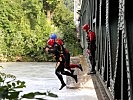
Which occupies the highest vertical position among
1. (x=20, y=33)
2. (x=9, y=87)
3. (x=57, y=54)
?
(x=9, y=87)

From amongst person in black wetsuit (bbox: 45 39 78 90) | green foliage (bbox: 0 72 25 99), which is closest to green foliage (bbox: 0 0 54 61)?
person in black wetsuit (bbox: 45 39 78 90)

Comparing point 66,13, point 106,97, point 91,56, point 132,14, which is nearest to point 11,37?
point 66,13

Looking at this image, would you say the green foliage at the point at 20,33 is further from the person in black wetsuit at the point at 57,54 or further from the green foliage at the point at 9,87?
the green foliage at the point at 9,87

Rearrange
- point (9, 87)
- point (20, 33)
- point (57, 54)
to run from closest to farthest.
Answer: point (9, 87) → point (57, 54) → point (20, 33)

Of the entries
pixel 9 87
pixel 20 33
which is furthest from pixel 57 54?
pixel 20 33

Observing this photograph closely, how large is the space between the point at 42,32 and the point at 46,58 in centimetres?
401

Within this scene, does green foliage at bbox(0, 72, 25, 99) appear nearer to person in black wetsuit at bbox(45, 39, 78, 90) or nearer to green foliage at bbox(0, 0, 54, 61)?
person in black wetsuit at bbox(45, 39, 78, 90)

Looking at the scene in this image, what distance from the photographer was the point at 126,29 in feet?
10.3

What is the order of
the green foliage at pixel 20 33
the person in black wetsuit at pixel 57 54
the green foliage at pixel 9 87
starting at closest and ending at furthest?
the green foliage at pixel 9 87
the person in black wetsuit at pixel 57 54
the green foliage at pixel 20 33

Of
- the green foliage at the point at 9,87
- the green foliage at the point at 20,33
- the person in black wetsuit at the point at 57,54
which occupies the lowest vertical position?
the green foliage at the point at 20,33

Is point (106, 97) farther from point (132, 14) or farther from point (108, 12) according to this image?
point (132, 14)

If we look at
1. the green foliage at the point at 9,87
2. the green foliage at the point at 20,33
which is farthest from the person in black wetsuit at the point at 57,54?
the green foliage at the point at 20,33

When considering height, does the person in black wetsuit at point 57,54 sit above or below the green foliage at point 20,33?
above

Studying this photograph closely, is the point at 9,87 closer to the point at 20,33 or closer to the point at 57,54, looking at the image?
the point at 57,54
